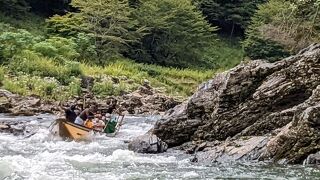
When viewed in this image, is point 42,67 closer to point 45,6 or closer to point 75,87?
point 75,87

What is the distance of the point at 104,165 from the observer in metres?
14.3

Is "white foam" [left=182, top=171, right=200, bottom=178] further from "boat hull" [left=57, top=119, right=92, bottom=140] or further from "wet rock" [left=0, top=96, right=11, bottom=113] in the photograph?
"wet rock" [left=0, top=96, right=11, bottom=113]

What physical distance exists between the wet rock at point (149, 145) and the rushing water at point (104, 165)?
0.36 m

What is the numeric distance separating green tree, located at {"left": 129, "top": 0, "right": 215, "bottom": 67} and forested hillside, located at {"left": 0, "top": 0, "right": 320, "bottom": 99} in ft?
0.27

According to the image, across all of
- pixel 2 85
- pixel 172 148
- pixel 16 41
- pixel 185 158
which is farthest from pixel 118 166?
pixel 16 41

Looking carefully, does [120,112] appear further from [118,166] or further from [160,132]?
[118,166]

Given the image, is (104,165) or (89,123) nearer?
(104,165)

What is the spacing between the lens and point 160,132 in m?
17.7

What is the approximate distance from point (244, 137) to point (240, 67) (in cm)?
277

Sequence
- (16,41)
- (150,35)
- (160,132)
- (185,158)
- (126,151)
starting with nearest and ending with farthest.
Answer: (185,158)
(126,151)
(160,132)
(16,41)
(150,35)

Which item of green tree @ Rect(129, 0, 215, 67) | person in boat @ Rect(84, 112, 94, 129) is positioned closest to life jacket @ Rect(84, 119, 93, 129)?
person in boat @ Rect(84, 112, 94, 129)

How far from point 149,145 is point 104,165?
2.84 m

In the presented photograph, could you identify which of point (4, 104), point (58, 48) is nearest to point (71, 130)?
point (4, 104)

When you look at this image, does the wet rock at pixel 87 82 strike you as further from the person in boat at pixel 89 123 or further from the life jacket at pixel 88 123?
the life jacket at pixel 88 123
